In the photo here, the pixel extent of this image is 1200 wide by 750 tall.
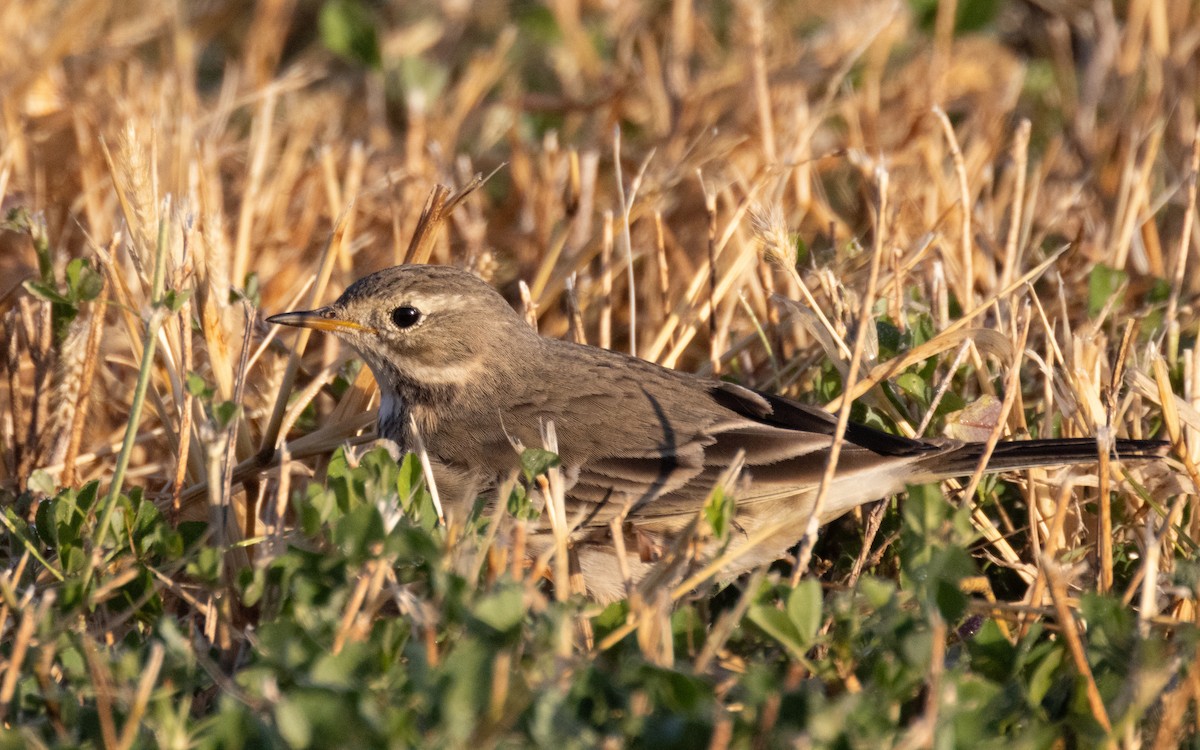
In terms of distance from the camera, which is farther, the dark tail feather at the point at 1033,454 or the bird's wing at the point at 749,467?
the bird's wing at the point at 749,467

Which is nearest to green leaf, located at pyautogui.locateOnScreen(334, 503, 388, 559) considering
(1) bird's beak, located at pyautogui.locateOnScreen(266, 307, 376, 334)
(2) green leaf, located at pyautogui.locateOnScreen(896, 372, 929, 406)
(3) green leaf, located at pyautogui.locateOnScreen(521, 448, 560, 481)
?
(3) green leaf, located at pyautogui.locateOnScreen(521, 448, 560, 481)

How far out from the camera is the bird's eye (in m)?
4.96

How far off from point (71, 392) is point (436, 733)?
8.69 ft

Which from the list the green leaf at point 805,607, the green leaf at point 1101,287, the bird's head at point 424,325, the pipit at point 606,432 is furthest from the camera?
the green leaf at point 1101,287

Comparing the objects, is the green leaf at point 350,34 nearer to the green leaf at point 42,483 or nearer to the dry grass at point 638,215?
the dry grass at point 638,215

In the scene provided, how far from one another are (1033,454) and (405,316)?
83.8 inches

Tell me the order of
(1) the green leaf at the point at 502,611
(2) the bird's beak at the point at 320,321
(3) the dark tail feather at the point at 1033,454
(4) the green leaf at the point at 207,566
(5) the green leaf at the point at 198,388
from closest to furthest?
(1) the green leaf at the point at 502,611
(4) the green leaf at the point at 207,566
(5) the green leaf at the point at 198,388
(3) the dark tail feather at the point at 1033,454
(2) the bird's beak at the point at 320,321

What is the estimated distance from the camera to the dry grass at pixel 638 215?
450 cm

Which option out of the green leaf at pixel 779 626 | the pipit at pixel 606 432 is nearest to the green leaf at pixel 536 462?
the pipit at pixel 606 432

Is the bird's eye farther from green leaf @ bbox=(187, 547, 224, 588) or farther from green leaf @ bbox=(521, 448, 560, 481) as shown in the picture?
green leaf @ bbox=(187, 547, 224, 588)

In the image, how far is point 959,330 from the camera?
4539mm

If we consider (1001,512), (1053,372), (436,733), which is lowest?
(1001,512)

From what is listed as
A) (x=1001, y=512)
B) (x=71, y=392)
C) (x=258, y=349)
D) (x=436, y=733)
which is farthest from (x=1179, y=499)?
(x=71, y=392)

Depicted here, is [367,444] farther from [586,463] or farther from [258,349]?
[586,463]
